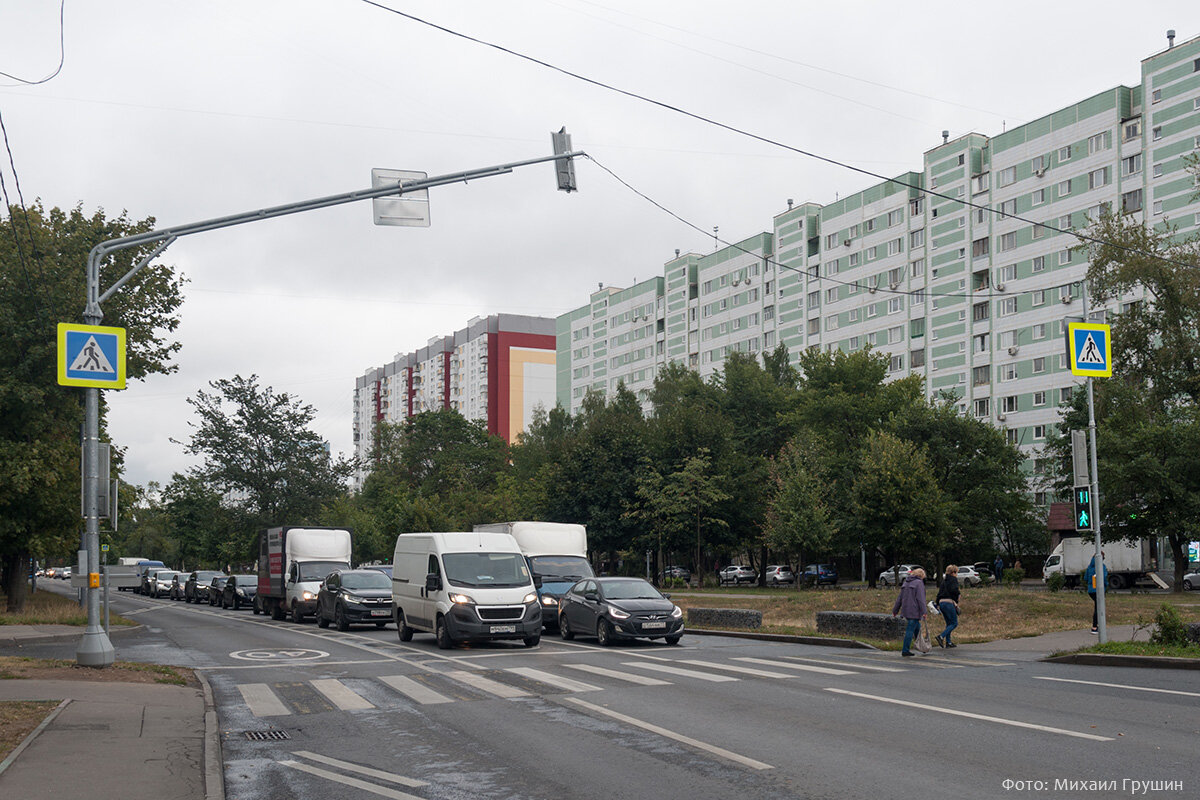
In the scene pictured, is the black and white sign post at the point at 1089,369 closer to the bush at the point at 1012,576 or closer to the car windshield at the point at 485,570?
the car windshield at the point at 485,570

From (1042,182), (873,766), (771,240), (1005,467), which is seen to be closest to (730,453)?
(1005,467)

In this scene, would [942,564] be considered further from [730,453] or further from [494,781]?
[494,781]

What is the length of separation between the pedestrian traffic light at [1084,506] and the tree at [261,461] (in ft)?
167

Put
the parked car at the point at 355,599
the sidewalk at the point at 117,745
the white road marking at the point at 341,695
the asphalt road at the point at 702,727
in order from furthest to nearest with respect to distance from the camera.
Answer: the parked car at the point at 355,599, the white road marking at the point at 341,695, the asphalt road at the point at 702,727, the sidewalk at the point at 117,745

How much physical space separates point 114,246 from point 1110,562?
47.6 m

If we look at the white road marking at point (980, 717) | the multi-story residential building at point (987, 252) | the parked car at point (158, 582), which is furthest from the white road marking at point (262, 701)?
the parked car at point (158, 582)

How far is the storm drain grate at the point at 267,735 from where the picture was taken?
1040 centimetres

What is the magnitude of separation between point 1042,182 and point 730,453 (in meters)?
32.2

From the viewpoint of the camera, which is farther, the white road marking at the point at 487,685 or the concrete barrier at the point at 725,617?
the concrete barrier at the point at 725,617

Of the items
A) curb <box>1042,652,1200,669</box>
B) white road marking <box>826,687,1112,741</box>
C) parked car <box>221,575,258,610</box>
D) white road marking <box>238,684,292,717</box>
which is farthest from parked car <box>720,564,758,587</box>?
white road marking <box>826,687,1112,741</box>

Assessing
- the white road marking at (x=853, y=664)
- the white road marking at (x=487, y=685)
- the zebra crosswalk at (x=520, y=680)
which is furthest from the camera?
the white road marking at (x=853, y=664)

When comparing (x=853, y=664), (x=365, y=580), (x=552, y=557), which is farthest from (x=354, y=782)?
(x=365, y=580)

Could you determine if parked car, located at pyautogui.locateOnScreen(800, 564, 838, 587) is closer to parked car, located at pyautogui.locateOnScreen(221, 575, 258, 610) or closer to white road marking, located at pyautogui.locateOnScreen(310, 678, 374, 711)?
parked car, located at pyautogui.locateOnScreen(221, 575, 258, 610)

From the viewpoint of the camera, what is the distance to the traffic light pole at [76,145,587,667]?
14.9 metres
